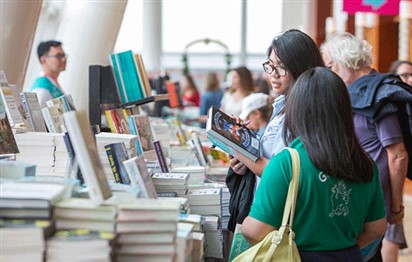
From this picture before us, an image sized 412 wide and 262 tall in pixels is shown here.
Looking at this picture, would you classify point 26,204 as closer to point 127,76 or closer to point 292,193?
point 292,193

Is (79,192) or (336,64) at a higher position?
(336,64)

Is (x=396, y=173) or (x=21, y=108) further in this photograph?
(x=396, y=173)

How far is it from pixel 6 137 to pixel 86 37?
3.14 meters

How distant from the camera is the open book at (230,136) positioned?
3.22 meters

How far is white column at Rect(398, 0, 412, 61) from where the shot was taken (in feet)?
35.7

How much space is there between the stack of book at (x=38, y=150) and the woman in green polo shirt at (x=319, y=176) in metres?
1.09

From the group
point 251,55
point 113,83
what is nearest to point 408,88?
point 113,83

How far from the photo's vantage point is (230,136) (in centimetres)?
327

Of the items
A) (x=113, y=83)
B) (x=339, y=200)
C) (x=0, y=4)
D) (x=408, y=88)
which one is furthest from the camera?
(x=0, y=4)

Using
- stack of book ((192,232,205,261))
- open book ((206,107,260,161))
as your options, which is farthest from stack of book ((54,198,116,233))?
open book ((206,107,260,161))

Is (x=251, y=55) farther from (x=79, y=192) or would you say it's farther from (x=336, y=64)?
(x=79, y=192)

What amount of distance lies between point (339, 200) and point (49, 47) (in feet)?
12.8

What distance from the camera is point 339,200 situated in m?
2.80

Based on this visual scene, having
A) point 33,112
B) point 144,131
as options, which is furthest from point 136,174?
point 144,131
